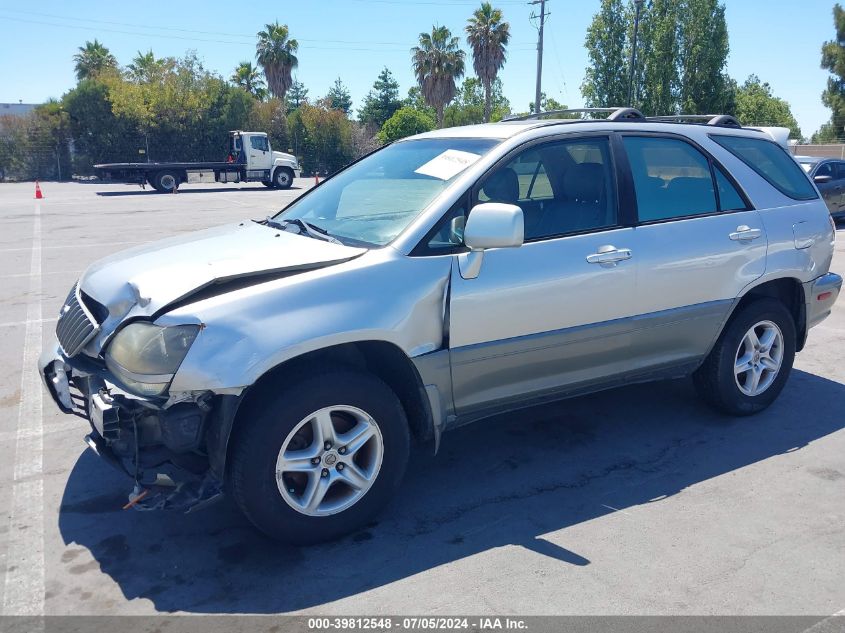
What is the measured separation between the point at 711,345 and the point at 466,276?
1.98m

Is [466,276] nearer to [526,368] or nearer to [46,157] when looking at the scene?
[526,368]

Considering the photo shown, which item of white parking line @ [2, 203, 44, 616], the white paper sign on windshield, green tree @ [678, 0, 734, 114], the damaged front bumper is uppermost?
green tree @ [678, 0, 734, 114]

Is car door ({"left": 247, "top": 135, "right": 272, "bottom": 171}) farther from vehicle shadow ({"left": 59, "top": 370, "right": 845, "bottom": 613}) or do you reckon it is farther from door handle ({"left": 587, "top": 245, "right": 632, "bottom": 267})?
door handle ({"left": 587, "top": 245, "right": 632, "bottom": 267})

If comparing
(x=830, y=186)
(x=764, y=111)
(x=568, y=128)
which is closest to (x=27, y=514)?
(x=568, y=128)

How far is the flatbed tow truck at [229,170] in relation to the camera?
95.1 ft

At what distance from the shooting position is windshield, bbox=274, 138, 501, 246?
370cm

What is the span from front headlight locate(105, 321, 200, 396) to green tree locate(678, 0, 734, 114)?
41808 mm

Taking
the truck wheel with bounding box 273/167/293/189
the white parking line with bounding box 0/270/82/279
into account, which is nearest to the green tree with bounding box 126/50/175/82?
the truck wheel with bounding box 273/167/293/189

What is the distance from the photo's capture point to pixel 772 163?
4.97 m

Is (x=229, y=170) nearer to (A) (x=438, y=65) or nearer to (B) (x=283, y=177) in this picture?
(B) (x=283, y=177)

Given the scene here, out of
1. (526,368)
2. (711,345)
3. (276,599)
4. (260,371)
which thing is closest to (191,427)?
(260,371)

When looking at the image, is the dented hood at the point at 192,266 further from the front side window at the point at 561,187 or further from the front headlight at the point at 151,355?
the front side window at the point at 561,187

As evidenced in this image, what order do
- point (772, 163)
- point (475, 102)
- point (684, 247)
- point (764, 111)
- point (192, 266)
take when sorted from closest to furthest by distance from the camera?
point (192, 266) → point (684, 247) → point (772, 163) → point (764, 111) → point (475, 102)

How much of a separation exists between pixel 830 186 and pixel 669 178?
13.0 m
